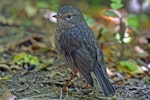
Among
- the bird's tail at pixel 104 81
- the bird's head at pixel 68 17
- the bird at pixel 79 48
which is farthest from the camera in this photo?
the bird's head at pixel 68 17

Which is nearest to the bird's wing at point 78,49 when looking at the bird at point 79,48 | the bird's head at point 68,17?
the bird at point 79,48

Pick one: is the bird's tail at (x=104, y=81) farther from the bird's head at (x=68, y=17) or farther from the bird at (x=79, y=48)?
the bird's head at (x=68, y=17)

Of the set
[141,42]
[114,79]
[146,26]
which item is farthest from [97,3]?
[114,79]

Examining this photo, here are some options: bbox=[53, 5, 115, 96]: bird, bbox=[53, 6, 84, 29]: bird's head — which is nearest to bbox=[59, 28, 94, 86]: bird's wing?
bbox=[53, 5, 115, 96]: bird

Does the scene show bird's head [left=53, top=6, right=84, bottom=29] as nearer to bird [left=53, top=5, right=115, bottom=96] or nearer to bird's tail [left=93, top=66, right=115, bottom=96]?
bird [left=53, top=5, right=115, bottom=96]

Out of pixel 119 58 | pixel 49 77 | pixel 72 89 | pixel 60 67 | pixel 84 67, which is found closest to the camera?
pixel 84 67

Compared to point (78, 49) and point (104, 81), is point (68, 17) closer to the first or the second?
point (78, 49)

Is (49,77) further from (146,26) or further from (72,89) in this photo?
(146,26)

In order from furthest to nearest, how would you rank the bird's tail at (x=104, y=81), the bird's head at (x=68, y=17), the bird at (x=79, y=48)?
the bird's head at (x=68, y=17) → the bird at (x=79, y=48) → the bird's tail at (x=104, y=81)
